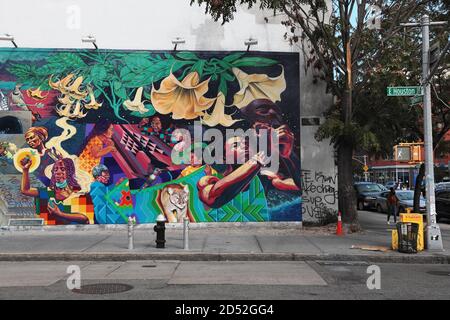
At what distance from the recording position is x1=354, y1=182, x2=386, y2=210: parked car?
97.0 ft

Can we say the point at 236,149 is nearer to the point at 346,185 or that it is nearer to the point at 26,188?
the point at 346,185

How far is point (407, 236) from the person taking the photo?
37.7 feet

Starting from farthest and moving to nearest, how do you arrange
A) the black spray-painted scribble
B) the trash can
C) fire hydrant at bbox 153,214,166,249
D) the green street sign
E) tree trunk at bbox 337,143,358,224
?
the black spray-painted scribble < tree trunk at bbox 337,143,358,224 < the green street sign < fire hydrant at bbox 153,214,166,249 < the trash can

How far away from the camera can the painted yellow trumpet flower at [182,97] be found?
16.3 meters

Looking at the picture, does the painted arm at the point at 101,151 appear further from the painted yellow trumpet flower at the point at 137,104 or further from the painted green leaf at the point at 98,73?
the painted green leaf at the point at 98,73

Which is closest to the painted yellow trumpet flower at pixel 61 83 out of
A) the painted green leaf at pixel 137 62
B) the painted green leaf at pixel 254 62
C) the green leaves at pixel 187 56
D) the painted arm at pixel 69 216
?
the painted green leaf at pixel 137 62

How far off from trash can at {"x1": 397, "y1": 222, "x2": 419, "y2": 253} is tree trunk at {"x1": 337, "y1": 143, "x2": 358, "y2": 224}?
3.49 m

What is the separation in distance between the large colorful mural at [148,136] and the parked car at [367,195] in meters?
14.6

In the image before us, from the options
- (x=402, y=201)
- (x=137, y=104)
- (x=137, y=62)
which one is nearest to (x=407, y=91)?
(x=137, y=104)

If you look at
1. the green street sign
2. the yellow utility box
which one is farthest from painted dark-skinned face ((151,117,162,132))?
the yellow utility box

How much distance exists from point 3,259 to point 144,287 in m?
5.19


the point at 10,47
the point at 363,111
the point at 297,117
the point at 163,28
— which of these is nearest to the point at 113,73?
the point at 163,28

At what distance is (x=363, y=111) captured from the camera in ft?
52.7

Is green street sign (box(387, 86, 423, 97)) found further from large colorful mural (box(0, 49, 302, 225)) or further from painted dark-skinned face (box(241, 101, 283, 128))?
painted dark-skinned face (box(241, 101, 283, 128))
